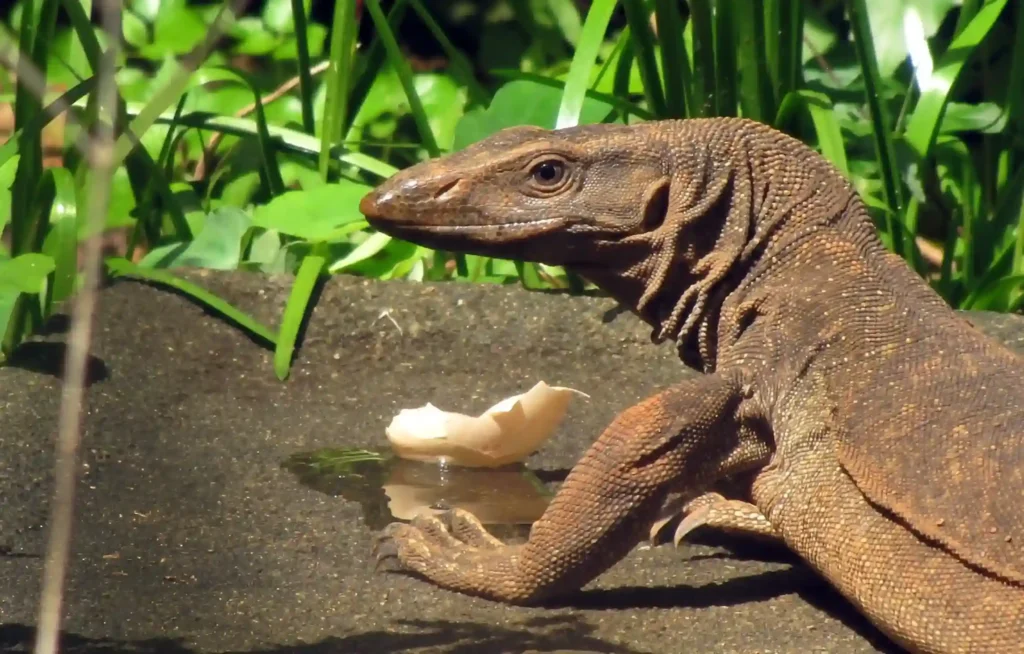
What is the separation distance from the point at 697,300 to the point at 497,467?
0.78 m

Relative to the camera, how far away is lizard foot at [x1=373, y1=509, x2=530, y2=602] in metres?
2.60

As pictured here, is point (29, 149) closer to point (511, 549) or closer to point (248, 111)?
point (248, 111)

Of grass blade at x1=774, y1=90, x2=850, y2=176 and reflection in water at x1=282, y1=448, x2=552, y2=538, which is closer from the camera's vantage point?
reflection in water at x1=282, y1=448, x2=552, y2=538

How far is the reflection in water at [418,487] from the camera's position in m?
3.05

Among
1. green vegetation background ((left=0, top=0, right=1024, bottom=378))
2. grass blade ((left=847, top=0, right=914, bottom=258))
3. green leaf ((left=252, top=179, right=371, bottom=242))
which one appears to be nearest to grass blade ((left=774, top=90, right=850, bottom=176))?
green vegetation background ((left=0, top=0, right=1024, bottom=378))

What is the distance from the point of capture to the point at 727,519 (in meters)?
2.85

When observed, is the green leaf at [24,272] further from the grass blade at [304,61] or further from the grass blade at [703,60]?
the grass blade at [703,60]

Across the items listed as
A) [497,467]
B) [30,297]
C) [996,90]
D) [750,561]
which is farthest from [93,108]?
[996,90]

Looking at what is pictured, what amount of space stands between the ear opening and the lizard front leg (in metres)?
0.39

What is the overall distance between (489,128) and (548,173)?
4.42 ft

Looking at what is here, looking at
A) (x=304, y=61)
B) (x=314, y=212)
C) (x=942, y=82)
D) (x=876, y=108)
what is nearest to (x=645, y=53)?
(x=876, y=108)

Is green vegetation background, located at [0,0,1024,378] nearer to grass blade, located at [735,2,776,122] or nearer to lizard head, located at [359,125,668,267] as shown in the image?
grass blade, located at [735,2,776,122]

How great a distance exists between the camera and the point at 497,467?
334cm

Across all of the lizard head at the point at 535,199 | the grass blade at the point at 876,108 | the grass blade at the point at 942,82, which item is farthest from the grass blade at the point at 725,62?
the lizard head at the point at 535,199
